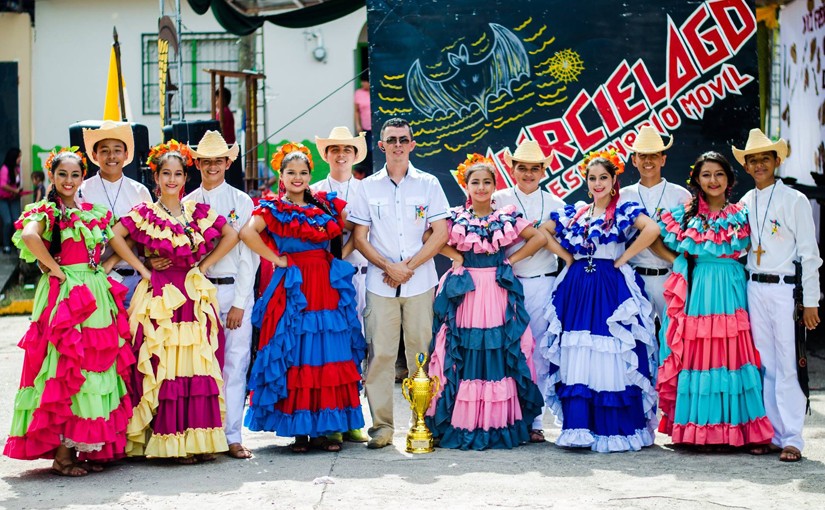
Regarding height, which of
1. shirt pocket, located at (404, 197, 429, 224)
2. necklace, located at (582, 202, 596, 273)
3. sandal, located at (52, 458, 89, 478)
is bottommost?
sandal, located at (52, 458, 89, 478)

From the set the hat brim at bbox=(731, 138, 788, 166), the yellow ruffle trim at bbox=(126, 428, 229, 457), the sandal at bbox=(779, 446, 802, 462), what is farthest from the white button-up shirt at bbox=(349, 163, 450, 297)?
the sandal at bbox=(779, 446, 802, 462)

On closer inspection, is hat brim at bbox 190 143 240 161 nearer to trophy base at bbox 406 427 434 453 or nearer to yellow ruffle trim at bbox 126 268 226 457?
yellow ruffle trim at bbox 126 268 226 457

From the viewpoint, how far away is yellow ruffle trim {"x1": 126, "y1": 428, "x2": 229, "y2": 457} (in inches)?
243

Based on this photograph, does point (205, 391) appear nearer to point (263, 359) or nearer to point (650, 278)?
point (263, 359)

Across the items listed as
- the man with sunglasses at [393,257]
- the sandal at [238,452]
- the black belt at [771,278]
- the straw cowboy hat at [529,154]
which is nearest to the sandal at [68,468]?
the sandal at [238,452]

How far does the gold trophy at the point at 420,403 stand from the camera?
6496 mm

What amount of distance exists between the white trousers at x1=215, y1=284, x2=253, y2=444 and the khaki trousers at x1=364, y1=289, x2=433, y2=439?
77 cm

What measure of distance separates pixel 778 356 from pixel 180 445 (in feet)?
11.7

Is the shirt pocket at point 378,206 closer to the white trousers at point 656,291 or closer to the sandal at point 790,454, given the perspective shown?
the white trousers at point 656,291

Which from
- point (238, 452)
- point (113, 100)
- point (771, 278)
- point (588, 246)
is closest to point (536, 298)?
point (588, 246)

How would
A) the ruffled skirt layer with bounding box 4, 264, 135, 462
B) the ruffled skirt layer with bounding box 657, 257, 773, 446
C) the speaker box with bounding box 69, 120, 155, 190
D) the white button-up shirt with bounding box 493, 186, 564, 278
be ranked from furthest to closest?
the speaker box with bounding box 69, 120, 155, 190 → the white button-up shirt with bounding box 493, 186, 564, 278 → the ruffled skirt layer with bounding box 657, 257, 773, 446 → the ruffled skirt layer with bounding box 4, 264, 135, 462

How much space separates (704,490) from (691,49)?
466 centimetres

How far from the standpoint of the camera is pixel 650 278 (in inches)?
273

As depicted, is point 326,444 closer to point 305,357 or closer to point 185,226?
point 305,357
